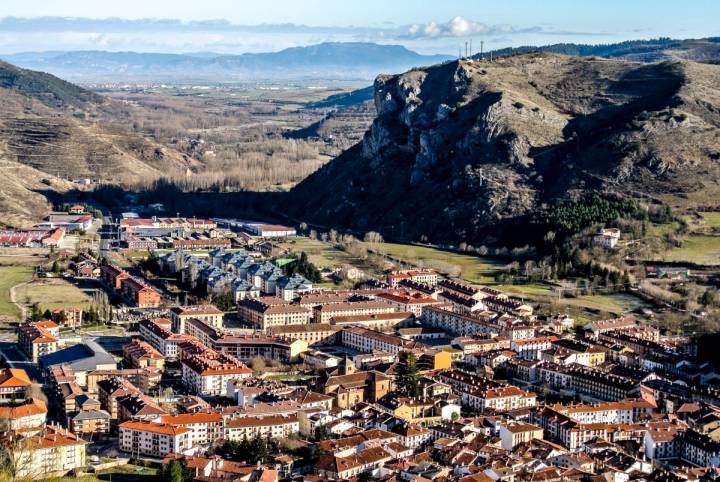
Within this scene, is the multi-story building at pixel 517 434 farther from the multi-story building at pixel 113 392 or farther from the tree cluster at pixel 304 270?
the tree cluster at pixel 304 270

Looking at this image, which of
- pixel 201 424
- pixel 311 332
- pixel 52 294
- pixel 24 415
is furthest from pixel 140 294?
pixel 201 424

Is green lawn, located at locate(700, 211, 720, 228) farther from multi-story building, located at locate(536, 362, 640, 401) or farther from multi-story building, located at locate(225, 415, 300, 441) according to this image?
multi-story building, located at locate(225, 415, 300, 441)

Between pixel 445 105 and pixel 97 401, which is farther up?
pixel 445 105

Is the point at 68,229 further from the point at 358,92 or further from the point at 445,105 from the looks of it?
the point at 358,92

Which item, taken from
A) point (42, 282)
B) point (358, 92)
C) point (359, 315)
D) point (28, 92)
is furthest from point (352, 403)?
point (358, 92)

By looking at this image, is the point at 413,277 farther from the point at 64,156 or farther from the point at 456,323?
the point at 64,156

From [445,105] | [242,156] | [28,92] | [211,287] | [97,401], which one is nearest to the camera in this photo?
[97,401]

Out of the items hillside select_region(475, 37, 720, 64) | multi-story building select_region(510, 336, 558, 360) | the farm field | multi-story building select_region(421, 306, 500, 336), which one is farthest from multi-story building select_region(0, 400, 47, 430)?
hillside select_region(475, 37, 720, 64)

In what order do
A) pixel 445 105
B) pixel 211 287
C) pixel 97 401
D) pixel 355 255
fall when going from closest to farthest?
1. pixel 97 401
2. pixel 211 287
3. pixel 355 255
4. pixel 445 105
